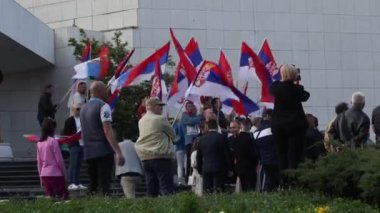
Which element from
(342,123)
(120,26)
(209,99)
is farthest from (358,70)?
(342,123)

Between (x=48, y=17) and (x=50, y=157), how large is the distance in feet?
62.4

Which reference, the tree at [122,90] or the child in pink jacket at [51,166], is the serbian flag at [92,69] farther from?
the child in pink jacket at [51,166]

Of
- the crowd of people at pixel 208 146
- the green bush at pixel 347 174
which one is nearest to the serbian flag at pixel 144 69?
the crowd of people at pixel 208 146

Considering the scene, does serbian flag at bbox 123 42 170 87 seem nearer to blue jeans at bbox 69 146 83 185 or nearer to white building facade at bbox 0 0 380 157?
blue jeans at bbox 69 146 83 185

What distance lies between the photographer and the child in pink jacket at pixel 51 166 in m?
16.2

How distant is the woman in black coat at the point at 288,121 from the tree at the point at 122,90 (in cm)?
1076

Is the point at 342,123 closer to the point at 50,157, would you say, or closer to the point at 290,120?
the point at 290,120

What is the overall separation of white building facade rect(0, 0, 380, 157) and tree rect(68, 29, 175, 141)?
844 millimetres

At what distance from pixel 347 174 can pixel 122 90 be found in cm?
1679

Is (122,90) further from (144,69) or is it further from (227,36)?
(144,69)

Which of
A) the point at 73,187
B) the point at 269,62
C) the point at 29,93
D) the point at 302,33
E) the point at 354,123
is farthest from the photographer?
the point at 302,33

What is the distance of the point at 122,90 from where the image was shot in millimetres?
28812

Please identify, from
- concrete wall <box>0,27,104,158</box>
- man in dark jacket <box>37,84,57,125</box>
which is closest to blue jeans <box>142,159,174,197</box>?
man in dark jacket <box>37,84,57,125</box>

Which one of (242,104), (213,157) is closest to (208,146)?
(213,157)
